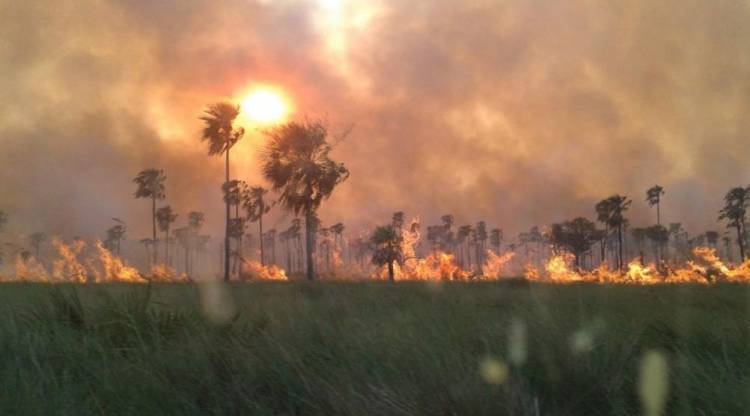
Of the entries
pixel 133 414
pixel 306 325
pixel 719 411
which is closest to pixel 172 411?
pixel 133 414

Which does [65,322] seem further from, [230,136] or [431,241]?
[431,241]

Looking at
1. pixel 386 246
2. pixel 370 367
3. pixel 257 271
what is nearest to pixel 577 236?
pixel 386 246

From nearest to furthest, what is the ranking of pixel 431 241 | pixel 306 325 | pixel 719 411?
pixel 719 411 → pixel 306 325 → pixel 431 241

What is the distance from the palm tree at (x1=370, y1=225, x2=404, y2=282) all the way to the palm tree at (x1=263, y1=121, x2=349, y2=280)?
23.6ft

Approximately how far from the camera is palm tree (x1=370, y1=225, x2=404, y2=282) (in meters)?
42.3

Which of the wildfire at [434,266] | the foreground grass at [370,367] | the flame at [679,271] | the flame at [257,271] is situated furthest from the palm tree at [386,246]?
the foreground grass at [370,367]

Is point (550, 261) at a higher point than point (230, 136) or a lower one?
lower

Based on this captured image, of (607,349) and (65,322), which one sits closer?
(607,349)

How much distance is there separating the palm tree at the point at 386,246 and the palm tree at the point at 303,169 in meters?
7.18

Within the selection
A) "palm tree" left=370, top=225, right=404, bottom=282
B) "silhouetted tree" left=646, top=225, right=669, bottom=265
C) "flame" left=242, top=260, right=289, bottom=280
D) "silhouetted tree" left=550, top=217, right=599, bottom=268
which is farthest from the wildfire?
"silhouetted tree" left=646, top=225, right=669, bottom=265

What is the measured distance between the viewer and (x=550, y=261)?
90.1 feet

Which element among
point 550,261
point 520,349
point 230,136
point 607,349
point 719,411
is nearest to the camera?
point 719,411

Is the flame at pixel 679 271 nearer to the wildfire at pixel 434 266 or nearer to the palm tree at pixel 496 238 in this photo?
the wildfire at pixel 434 266

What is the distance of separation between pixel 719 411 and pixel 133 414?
3716 millimetres
